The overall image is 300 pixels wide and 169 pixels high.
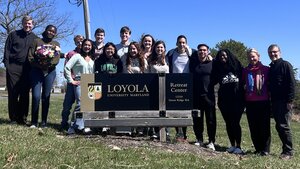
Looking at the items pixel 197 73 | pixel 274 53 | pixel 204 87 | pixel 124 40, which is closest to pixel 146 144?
pixel 204 87

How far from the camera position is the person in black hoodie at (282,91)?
771 cm

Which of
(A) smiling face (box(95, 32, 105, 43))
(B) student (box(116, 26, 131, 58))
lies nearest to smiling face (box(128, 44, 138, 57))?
(B) student (box(116, 26, 131, 58))

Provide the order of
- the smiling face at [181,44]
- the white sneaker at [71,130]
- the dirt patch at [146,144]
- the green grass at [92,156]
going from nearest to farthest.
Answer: the green grass at [92,156] < the dirt patch at [146,144] < the white sneaker at [71,130] < the smiling face at [181,44]

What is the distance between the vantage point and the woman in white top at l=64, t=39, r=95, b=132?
858cm

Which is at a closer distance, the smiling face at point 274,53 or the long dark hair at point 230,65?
the smiling face at point 274,53

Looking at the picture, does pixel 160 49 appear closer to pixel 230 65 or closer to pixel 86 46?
pixel 230 65

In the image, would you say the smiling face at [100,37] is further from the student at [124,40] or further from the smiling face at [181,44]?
the smiling face at [181,44]

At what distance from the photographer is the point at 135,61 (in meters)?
8.40

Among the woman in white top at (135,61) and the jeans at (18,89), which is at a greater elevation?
the woman in white top at (135,61)

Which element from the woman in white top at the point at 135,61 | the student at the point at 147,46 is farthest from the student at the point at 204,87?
the woman in white top at the point at 135,61

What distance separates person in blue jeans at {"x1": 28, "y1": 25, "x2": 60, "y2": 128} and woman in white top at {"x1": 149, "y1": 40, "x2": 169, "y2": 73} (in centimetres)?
201

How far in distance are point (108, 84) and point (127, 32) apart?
4.79ft

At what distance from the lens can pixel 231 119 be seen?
841 cm

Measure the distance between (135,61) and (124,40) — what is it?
2.75ft
